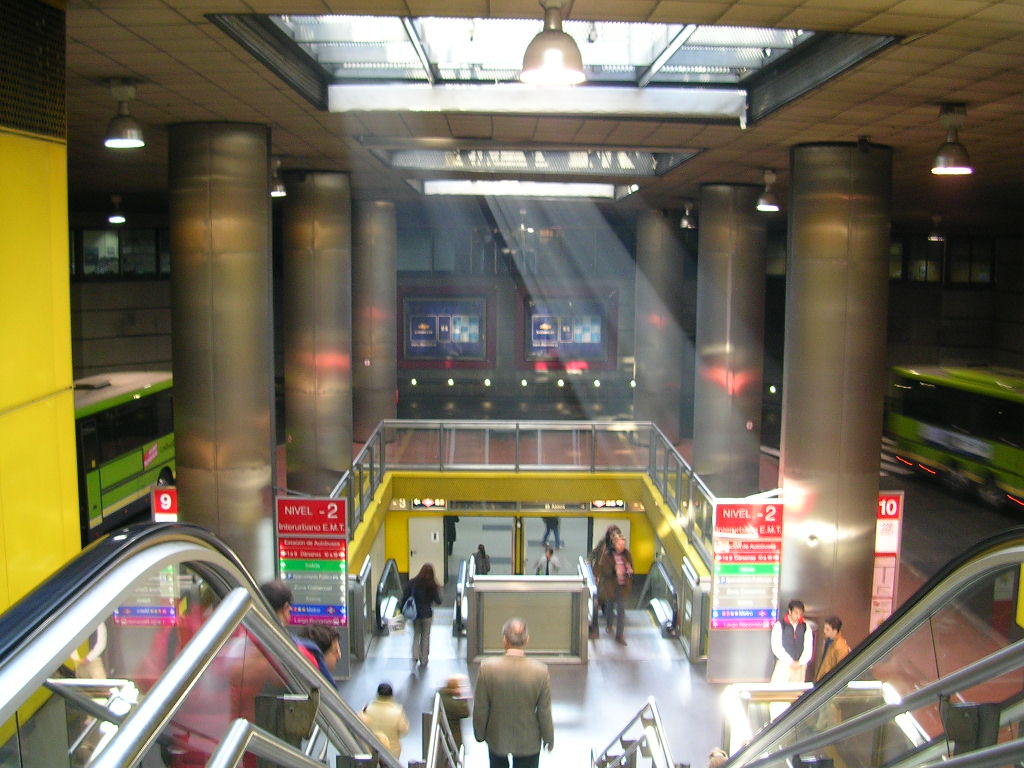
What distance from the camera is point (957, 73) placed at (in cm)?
686

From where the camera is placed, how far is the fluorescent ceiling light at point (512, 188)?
18250 mm

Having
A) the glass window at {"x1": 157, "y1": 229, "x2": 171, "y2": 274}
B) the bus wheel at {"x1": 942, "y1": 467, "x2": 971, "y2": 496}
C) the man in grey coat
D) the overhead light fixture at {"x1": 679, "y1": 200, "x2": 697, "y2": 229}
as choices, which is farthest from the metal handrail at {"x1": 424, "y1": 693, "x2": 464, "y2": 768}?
the glass window at {"x1": 157, "y1": 229, "x2": 171, "y2": 274}

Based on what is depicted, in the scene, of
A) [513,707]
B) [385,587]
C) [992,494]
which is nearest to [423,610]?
[385,587]

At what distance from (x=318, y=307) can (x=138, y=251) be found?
1358 cm

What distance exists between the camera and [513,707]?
5934 mm

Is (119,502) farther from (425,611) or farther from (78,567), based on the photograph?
(78,567)

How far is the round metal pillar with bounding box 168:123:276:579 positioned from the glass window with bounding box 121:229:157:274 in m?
17.6

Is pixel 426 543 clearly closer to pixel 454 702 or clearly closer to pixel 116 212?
pixel 454 702

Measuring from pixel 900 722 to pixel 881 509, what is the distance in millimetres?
6875

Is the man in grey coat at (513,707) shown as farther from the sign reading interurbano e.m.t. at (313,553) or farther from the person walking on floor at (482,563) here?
the person walking on floor at (482,563)

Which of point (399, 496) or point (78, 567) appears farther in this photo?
point (399, 496)

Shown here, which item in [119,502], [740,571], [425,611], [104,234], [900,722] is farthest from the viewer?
[104,234]

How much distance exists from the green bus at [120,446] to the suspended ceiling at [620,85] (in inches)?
135

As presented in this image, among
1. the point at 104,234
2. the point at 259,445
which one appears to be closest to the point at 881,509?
the point at 259,445
